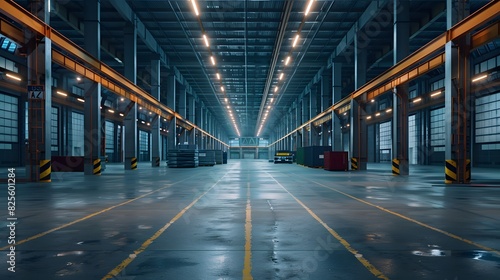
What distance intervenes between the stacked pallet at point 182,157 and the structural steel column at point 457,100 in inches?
1056

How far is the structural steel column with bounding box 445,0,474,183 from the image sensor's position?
18.1 meters

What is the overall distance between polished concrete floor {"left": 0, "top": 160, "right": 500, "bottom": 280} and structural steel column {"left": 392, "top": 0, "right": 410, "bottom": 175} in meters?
13.9

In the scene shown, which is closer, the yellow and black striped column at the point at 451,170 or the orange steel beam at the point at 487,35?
the orange steel beam at the point at 487,35

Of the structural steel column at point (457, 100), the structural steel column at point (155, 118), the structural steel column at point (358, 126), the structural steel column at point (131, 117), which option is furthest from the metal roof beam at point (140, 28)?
the structural steel column at point (457, 100)

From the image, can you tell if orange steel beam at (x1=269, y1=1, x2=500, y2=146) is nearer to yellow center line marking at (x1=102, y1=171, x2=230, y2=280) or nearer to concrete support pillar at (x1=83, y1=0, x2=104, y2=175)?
Result: yellow center line marking at (x1=102, y1=171, x2=230, y2=280)

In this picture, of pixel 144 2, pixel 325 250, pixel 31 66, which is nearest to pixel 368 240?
pixel 325 250

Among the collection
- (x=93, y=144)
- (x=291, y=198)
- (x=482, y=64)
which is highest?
(x=482, y=64)

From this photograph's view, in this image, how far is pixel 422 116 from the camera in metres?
47.5

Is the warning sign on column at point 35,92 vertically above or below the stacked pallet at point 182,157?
above

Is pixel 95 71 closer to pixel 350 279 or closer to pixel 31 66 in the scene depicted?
pixel 31 66

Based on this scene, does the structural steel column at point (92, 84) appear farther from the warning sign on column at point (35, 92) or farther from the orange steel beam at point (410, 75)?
the orange steel beam at point (410, 75)

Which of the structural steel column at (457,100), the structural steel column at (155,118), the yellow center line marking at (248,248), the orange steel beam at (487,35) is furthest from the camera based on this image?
the structural steel column at (155,118)

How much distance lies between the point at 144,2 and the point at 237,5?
6823 mm

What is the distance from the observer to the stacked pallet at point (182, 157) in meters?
40.2
